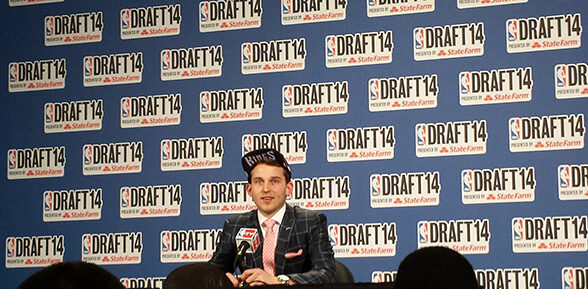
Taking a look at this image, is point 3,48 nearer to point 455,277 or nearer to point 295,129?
point 295,129

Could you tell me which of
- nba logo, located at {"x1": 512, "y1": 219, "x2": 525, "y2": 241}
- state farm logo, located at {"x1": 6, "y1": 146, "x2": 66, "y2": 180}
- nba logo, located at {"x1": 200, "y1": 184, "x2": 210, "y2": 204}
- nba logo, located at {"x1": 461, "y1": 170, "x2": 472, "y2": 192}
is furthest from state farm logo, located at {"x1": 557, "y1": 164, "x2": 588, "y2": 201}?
state farm logo, located at {"x1": 6, "y1": 146, "x2": 66, "y2": 180}

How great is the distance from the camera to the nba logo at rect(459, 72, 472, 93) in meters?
5.29

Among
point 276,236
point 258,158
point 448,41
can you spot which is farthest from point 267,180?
point 448,41

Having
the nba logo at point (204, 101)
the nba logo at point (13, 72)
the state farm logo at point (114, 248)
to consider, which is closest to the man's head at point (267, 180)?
the nba logo at point (204, 101)

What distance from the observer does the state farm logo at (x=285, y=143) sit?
5.57 meters

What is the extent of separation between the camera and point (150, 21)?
604cm

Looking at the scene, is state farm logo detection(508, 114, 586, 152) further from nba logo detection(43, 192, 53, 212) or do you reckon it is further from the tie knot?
nba logo detection(43, 192, 53, 212)

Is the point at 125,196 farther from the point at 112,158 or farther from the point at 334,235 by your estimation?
the point at 334,235

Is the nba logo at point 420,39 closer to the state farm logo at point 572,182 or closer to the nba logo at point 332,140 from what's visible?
the nba logo at point 332,140

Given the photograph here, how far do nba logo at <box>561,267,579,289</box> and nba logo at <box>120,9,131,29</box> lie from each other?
12.0ft

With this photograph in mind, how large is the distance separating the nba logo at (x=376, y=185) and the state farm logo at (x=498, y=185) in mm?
565

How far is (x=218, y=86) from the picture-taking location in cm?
580

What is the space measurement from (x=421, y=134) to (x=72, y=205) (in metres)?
2.73

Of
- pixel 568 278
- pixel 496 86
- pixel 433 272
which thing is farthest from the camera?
pixel 496 86
